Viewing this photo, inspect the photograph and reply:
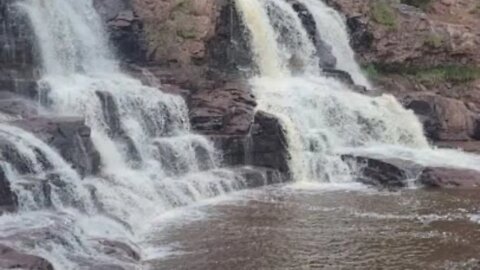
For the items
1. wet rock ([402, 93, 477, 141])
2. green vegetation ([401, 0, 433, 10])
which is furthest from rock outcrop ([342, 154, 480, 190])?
green vegetation ([401, 0, 433, 10])

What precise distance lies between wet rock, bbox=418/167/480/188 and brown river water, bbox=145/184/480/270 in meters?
0.68

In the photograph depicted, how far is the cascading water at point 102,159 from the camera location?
14650mm

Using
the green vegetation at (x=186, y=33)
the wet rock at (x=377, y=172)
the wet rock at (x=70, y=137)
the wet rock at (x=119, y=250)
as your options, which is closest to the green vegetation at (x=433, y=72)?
the green vegetation at (x=186, y=33)

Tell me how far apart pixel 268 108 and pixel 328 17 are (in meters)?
9.02

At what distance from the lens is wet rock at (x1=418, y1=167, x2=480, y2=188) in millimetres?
20781

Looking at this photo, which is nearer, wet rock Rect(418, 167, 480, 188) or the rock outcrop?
wet rock Rect(418, 167, 480, 188)

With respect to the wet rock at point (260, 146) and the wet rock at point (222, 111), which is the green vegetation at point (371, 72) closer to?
the wet rock at point (222, 111)

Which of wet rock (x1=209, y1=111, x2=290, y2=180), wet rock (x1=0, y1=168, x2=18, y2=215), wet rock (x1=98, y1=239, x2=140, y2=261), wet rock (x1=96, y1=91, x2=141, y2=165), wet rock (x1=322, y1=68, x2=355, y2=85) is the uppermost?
wet rock (x1=322, y1=68, x2=355, y2=85)

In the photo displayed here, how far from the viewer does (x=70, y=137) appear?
18.2 metres

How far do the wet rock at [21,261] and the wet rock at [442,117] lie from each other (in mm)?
18401

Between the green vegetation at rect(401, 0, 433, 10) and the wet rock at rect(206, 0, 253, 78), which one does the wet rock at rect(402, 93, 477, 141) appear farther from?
the green vegetation at rect(401, 0, 433, 10)

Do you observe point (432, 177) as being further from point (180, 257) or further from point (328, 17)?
point (328, 17)

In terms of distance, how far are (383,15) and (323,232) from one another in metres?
18.8

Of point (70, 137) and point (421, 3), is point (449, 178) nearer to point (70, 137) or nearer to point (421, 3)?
point (70, 137)
